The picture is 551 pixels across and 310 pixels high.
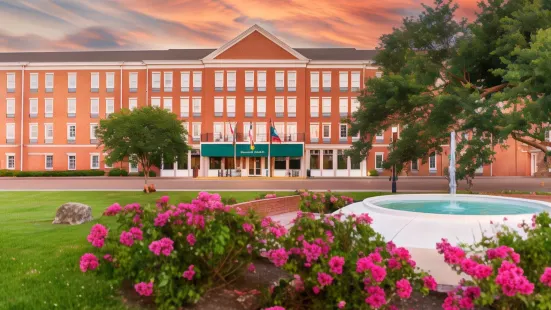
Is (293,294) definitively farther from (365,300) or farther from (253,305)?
(365,300)

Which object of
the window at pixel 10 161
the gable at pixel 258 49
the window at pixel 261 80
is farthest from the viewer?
the window at pixel 10 161

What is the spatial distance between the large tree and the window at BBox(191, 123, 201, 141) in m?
29.0

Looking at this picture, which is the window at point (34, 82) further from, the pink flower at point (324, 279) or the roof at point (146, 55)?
the pink flower at point (324, 279)

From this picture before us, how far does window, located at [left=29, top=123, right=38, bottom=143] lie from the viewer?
179 feet

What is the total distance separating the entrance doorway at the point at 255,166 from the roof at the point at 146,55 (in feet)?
50.7

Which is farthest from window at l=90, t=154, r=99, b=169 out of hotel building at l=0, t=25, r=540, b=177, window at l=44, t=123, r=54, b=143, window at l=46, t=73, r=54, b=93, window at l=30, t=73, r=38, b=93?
window at l=30, t=73, r=38, b=93

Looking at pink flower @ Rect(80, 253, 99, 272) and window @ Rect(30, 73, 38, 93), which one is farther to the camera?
window @ Rect(30, 73, 38, 93)

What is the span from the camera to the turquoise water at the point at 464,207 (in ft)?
35.4

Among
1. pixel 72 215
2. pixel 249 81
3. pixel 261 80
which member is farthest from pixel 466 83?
pixel 249 81

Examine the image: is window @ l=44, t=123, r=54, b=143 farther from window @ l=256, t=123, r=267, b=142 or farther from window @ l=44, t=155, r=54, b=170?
window @ l=256, t=123, r=267, b=142

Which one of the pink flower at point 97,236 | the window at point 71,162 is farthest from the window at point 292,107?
the pink flower at point 97,236

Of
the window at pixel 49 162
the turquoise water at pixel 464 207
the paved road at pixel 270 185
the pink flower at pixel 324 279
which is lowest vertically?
the paved road at pixel 270 185

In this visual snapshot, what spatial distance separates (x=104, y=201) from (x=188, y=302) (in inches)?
658

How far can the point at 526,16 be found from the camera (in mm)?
19000
